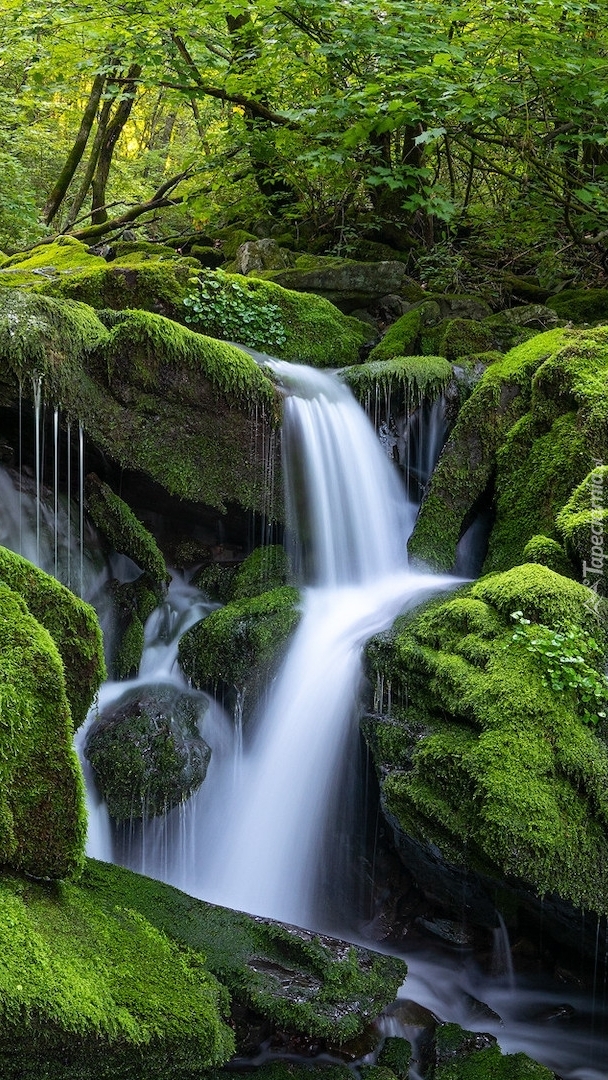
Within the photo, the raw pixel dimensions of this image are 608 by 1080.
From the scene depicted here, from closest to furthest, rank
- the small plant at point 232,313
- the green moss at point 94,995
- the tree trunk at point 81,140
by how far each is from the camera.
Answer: the green moss at point 94,995 < the small plant at point 232,313 < the tree trunk at point 81,140

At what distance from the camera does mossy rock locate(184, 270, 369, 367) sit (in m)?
7.30

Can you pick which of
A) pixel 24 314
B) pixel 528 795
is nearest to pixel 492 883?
pixel 528 795

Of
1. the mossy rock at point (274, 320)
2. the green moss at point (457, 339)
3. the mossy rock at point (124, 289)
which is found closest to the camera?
the mossy rock at point (124, 289)

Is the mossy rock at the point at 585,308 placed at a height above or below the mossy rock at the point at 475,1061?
above

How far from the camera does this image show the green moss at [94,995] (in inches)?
101

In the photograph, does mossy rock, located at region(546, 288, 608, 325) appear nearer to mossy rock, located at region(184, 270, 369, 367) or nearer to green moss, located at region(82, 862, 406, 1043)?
mossy rock, located at region(184, 270, 369, 367)

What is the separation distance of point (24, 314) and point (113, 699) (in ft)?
8.39

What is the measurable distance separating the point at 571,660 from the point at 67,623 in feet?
7.84

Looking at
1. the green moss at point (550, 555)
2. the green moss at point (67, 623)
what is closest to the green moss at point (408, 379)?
the green moss at point (550, 555)

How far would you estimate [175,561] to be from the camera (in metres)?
6.34

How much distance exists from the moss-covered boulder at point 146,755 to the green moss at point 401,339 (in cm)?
428

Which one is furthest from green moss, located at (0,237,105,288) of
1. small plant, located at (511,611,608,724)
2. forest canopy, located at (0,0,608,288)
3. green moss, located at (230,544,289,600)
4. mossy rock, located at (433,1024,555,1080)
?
mossy rock, located at (433,1024,555,1080)

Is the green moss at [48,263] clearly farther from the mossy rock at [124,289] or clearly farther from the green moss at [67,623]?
the green moss at [67,623]

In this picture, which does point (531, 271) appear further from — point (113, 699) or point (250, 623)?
point (113, 699)
